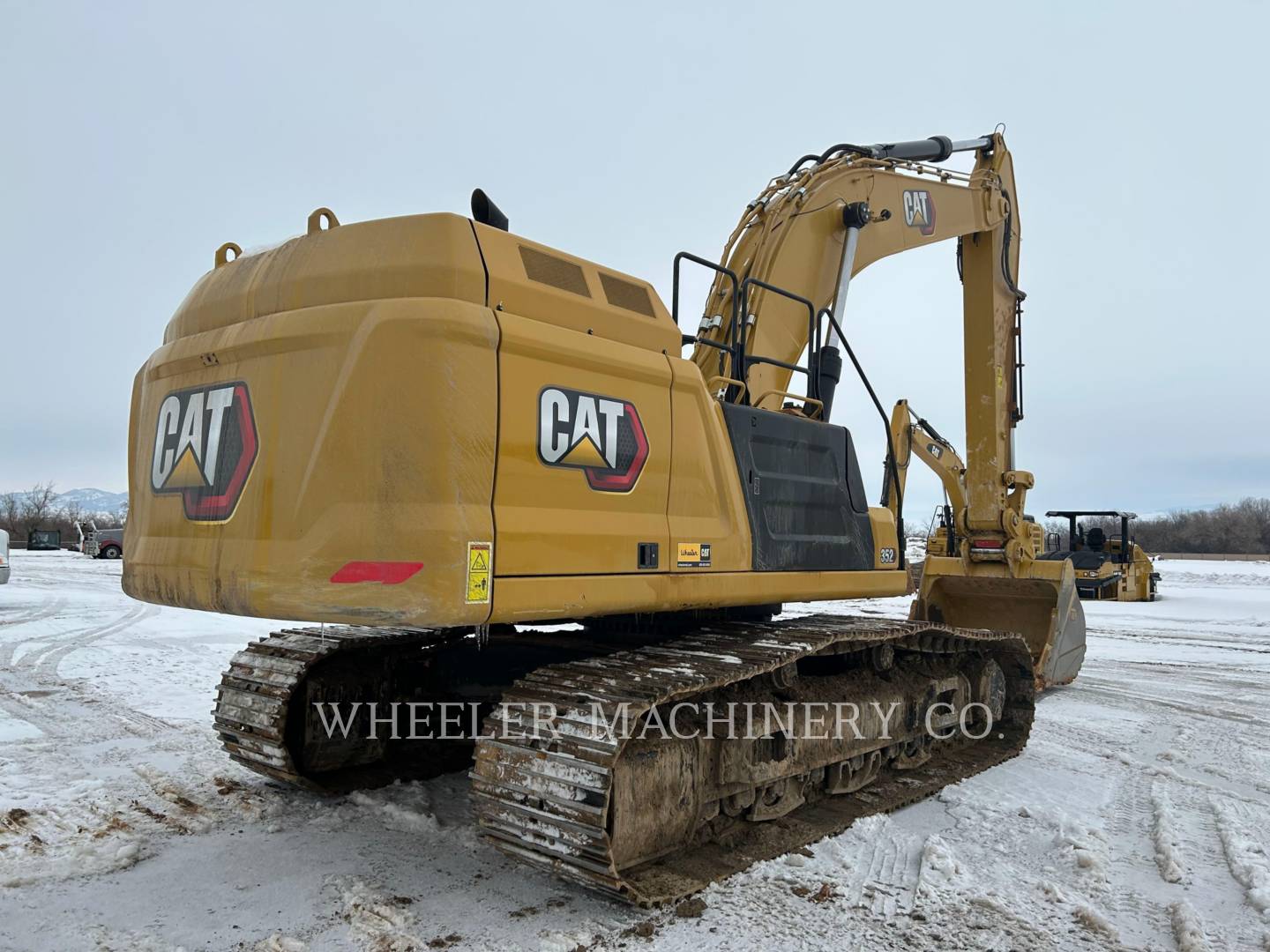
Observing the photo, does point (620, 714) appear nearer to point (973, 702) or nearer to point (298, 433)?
point (298, 433)

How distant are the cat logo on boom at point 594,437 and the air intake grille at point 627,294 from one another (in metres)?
0.49

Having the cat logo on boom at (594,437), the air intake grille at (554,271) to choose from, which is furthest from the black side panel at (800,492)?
the air intake grille at (554,271)

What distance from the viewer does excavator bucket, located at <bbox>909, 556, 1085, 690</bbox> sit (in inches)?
318

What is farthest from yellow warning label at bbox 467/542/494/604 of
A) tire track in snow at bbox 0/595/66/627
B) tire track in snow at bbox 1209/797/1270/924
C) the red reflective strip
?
tire track in snow at bbox 0/595/66/627

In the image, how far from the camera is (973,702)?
6.17m

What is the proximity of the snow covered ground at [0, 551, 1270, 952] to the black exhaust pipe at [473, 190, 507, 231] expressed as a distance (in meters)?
2.63

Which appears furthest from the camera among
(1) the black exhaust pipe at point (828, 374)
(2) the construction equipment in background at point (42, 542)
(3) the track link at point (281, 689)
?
(2) the construction equipment in background at point (42, 542)

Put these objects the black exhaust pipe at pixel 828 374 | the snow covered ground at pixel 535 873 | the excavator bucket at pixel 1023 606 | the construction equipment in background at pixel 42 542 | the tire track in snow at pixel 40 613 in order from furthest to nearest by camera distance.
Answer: the construction equipment in background at pixel 42 542
the tire track in snow at pixel 40 613
the excavator bucket at pixel 1023 606
the black exhaust pipe at pixel 828 374
the snow covered ground at pixel 535 873

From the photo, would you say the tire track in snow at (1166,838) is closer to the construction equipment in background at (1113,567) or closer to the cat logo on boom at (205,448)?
the cat logo on boom at (205,448)

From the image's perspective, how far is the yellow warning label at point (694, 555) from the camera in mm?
3797

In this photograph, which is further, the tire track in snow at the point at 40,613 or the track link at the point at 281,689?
the tire track in snow at the point at 40,613

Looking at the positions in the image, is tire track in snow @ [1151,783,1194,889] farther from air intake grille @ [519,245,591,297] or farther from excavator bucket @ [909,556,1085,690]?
air intake grille @ [519,245,591,297]

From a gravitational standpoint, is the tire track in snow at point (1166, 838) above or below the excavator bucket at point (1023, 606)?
below

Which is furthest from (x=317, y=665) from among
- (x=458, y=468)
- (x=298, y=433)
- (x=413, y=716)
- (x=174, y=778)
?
(x=458, y=468)
